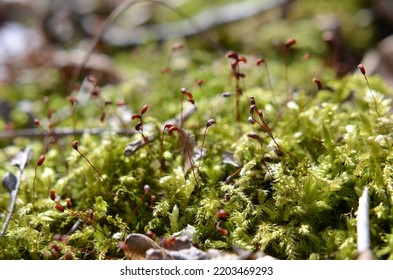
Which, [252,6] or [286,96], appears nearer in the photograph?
[286,96]

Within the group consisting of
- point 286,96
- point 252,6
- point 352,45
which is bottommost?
point 286,96

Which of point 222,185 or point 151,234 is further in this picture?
point 222,185

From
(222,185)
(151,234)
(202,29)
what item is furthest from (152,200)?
(202,29)

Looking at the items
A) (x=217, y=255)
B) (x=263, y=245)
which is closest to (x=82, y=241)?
(x=217, y=255)

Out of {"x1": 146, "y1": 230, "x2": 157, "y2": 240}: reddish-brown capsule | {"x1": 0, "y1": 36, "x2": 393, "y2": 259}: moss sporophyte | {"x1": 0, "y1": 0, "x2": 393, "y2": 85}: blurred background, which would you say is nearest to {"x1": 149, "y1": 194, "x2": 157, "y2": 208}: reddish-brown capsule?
{"x1": 0, "y1": 36, "x2": 393, "y2": 259}: moss sporophyte

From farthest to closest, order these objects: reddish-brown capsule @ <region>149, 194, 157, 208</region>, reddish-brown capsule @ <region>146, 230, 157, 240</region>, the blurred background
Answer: the blurred background < reddish-brown capsule @ <region>149, 194, 157, 208</region> < reddish-brown capsule @ <region>146, 230, 157, 240</region>

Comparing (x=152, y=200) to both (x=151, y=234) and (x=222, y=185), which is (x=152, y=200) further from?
(x=222, y=185)

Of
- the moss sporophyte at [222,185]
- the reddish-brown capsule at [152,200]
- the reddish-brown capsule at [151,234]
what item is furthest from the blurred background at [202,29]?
the reddish-brown capsule at [151,234]

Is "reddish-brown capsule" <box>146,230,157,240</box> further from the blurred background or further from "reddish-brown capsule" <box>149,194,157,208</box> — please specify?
the blurred background

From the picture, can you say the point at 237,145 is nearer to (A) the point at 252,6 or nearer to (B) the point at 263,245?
(B) the point at 263,245
